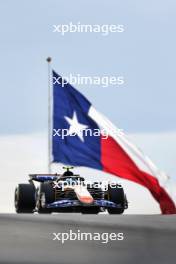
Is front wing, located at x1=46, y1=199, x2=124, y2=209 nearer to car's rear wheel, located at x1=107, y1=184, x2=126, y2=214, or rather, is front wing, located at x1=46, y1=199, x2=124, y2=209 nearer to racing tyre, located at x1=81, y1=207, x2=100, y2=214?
car's rear wheel, located at x1=107, y1=184, x2=126, y2=214

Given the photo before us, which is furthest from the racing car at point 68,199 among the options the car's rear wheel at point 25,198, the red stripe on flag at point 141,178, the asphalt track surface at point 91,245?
the red stripe on flag at point 141,178

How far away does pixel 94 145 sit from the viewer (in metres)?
14.1

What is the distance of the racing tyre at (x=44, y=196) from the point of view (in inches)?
891

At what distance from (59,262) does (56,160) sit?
33.3 feet

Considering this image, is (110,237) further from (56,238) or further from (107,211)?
(107,211)

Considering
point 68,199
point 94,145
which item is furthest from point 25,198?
point 94,145

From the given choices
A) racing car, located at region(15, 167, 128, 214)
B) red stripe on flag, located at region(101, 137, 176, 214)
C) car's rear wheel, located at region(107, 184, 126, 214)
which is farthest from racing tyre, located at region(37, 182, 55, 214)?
red stripe on flag, located at region(101, 137, 176, 214)

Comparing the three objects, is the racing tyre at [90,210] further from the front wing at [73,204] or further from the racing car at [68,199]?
the front wing at [73,204]

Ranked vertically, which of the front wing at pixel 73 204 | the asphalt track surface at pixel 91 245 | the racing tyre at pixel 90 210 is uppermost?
the front wing at pixel 73 204

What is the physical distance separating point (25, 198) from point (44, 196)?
0.92 metres

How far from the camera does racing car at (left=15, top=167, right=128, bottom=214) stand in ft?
74.1

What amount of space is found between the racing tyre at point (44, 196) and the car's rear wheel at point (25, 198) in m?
0.22

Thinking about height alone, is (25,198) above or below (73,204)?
A: above

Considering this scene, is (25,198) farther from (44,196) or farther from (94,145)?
(94,145)
